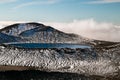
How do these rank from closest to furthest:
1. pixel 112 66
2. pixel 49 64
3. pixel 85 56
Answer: pixel 112 66
pixel 49 64
pixel 85 56

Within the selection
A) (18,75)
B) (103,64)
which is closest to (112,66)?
(103,64)

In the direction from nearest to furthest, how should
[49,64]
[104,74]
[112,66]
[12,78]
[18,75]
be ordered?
[12,78] → [18,75] → [104,74] → [112,66] → [49,64]

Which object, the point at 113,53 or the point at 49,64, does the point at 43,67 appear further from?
the point at 113,53

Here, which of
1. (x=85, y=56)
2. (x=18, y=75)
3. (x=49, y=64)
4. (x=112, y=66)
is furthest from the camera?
(x=85, y=56)

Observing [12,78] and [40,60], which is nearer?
[12,78]

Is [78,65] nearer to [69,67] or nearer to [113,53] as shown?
[69,67]

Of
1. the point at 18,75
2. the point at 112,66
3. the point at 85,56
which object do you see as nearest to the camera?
the point at 18,75

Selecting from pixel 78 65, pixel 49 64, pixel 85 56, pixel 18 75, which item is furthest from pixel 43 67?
pixel 18 75

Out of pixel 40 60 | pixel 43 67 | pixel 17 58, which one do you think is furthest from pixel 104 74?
pixel 17 58

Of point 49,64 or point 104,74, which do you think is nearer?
point 104,74
